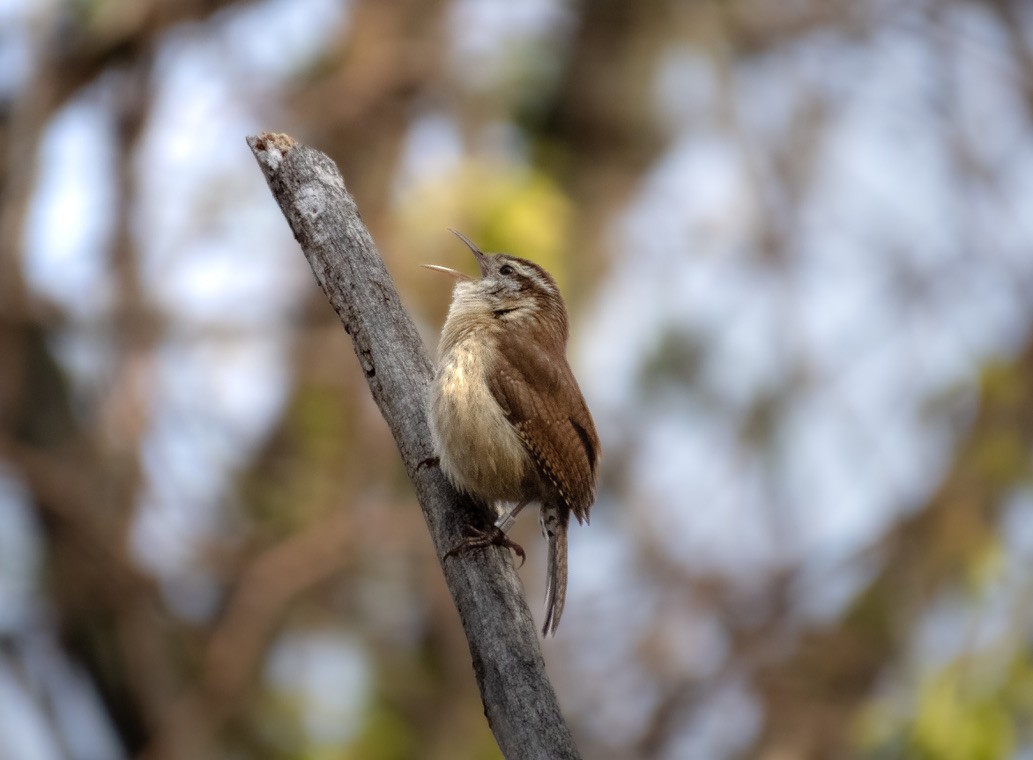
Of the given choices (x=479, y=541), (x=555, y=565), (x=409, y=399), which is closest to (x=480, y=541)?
(x=479, y=541)

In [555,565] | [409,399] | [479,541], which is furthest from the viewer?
[555,565]

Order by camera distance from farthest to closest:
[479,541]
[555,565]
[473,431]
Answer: [555,565] → [473,431] → [479,541]

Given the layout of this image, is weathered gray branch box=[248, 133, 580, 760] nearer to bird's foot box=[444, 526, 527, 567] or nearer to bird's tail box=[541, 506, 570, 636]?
bird's foot box=[444, 526, 527, 567]

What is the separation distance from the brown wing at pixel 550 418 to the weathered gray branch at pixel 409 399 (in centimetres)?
46

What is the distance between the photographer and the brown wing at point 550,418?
13.6 ft

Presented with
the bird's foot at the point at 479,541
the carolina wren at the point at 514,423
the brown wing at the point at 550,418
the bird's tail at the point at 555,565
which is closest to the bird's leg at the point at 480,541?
the bird's foot at the point at 479,541

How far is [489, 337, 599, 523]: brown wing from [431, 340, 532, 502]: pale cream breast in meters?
0.05

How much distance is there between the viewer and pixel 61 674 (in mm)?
7918

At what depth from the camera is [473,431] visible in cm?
383

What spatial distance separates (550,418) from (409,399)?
75 cm

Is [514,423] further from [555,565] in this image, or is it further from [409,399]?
[409,399]

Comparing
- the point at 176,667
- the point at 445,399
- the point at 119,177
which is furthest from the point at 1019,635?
the point at 119,177

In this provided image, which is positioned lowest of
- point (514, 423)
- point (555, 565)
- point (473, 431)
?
point (555, 565)

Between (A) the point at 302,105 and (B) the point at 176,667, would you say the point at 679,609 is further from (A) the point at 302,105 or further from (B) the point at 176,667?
(A) the point at 302,105
